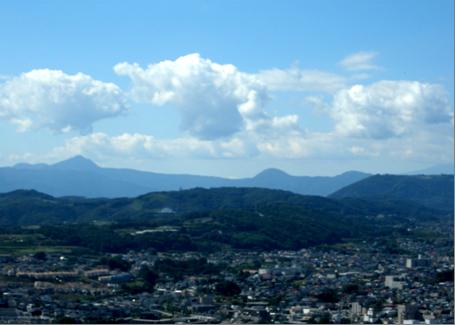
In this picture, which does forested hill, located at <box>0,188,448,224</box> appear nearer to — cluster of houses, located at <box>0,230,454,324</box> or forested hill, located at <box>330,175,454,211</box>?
forested hill, located at <box>330,175,454,211</box>

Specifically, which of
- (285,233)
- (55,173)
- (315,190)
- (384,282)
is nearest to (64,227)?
(285,233)

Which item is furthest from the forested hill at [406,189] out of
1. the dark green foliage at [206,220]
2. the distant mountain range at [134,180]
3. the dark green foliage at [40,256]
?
the dark green foliage at [40,256]

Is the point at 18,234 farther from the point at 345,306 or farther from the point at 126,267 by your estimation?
the point at 345,306

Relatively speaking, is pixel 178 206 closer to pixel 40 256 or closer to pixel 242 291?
pixel 40 256

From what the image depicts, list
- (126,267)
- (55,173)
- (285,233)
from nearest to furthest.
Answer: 1. (126,267)
2. (285,233)
3. (55,173)

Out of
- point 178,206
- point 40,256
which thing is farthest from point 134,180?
point 40,256
